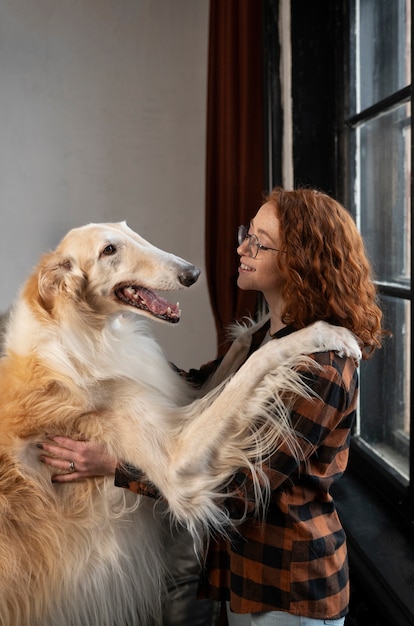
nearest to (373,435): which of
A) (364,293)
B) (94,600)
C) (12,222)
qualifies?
(364,293)

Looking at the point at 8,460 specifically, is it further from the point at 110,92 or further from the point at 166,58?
the point at 166,58

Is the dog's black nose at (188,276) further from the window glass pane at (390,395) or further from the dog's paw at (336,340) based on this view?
the window glass pane at (390,395)

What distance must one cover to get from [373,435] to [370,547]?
1.74ft

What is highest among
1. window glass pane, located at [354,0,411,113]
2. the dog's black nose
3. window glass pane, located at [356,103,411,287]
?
window glass pane, located at [354,0,411,113]

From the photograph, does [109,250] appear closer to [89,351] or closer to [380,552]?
[89,351]

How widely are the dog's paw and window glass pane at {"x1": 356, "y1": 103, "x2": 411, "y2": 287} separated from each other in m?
0.62

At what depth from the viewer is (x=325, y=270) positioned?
120 cm

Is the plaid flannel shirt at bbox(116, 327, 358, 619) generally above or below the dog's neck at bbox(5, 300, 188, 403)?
below

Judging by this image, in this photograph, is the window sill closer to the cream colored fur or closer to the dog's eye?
the cream colored fur

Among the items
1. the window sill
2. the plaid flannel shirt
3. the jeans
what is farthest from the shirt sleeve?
the window sill

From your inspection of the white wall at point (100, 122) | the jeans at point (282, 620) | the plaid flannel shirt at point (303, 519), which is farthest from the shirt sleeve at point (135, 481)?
the white wall at point (100, 122)

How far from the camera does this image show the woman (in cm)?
113

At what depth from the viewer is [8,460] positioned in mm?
1247

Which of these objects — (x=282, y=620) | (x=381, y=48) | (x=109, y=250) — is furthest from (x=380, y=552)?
(x=381, y=48)
